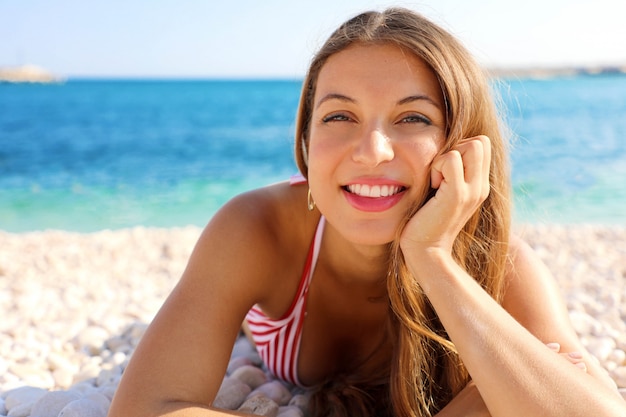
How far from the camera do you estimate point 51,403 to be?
2920mm

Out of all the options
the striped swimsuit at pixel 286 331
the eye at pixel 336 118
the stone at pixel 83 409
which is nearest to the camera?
the eye at pixel 336 118

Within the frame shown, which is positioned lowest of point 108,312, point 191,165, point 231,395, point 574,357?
point 191,165

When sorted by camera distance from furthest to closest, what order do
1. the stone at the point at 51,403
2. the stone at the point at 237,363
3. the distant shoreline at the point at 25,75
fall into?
the distant shoreline at the point at 25,75 < the stone at the point at 237,363 < the stone at the point at 51,403

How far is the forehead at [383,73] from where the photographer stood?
7.88 feet

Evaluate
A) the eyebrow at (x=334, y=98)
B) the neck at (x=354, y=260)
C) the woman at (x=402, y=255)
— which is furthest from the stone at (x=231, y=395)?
the eyebrow at (x=334, y=98)

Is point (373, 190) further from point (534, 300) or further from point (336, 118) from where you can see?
point (534, 300)

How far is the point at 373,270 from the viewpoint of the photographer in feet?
9.85

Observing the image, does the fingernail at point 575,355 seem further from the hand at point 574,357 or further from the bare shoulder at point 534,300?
the bare shoulder at point 534,300

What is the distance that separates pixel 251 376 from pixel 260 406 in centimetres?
42

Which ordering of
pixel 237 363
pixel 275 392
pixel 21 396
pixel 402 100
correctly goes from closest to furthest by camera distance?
pixel 402 100 < pixel 21 396 < pixel 275 392 < pixel 237 363

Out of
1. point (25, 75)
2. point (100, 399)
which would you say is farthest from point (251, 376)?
point (25, 75)


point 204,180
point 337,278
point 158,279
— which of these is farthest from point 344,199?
point 204,180

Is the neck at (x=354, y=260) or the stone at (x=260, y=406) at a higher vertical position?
the neck at (x=354, y=260)

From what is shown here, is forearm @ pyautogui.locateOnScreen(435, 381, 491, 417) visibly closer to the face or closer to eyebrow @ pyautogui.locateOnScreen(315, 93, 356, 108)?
the face
